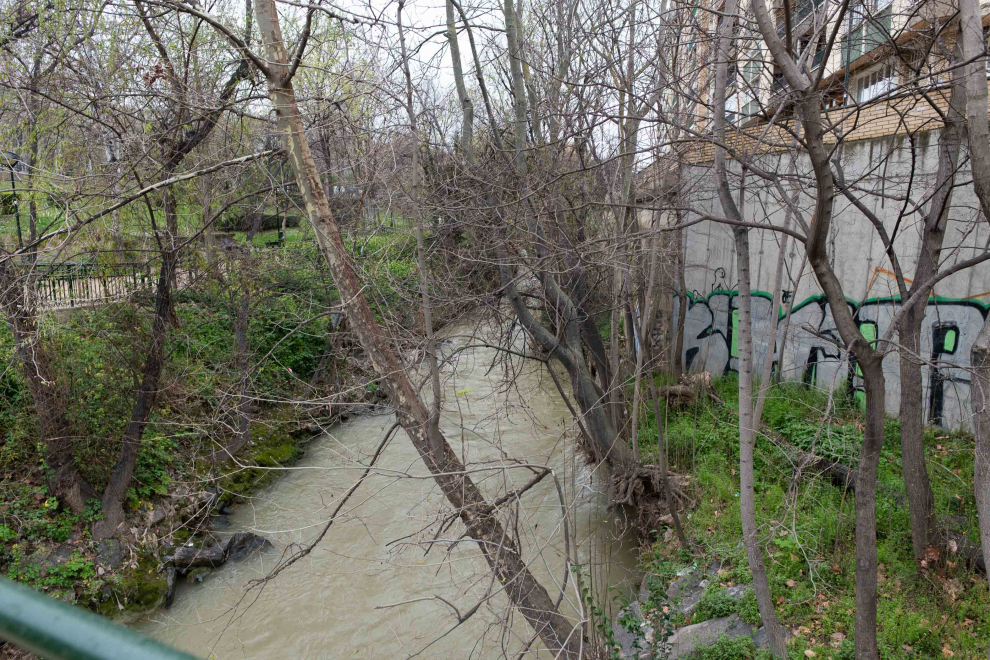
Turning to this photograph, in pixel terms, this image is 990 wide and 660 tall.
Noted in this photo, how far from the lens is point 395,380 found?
5.95 m

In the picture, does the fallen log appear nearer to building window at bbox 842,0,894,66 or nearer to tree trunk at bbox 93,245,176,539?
tree trunk at bbox 93,245,176,539

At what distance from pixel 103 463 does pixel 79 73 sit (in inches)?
194

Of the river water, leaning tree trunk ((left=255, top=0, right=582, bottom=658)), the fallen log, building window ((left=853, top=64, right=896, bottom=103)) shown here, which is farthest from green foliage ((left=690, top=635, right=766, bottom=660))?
building window ((left=853, top=64, right=896, bottom=103))

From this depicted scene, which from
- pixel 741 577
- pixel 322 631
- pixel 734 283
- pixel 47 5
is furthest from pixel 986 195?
pixel 47 5

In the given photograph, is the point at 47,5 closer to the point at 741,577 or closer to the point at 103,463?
the point at 103,463

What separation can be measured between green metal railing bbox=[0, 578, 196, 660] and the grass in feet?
12.6

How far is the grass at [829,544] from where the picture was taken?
5.22 meters

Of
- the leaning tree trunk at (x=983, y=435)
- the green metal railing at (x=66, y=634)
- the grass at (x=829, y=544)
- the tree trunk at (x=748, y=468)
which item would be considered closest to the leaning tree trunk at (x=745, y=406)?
the tree trunk at (x=748, y=468)

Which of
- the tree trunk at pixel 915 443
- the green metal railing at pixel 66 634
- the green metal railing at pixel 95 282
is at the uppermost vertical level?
the green metal railing at pixel 95 282

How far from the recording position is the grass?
5219 millimetres

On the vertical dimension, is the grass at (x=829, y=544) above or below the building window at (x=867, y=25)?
below

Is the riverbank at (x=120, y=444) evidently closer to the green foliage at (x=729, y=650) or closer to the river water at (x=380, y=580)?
the river water at (x=380, y=580)

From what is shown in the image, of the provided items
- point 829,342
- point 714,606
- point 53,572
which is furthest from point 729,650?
point 53,572

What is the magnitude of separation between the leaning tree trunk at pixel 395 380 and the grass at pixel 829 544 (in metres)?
1.12
